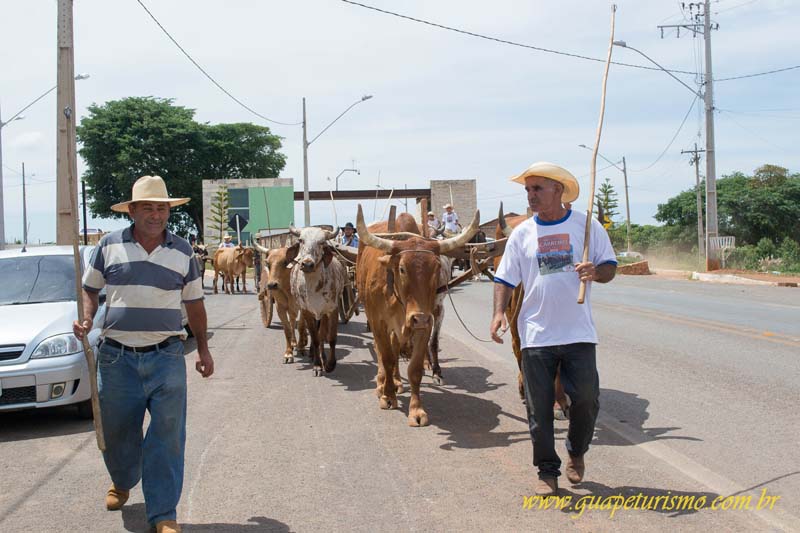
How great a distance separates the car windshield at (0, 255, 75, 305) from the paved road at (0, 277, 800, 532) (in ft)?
4.06

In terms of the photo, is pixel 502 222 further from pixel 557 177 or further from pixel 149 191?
pixel 149 191

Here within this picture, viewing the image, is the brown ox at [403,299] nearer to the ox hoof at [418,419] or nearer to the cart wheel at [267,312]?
the ox hoof at [418,419]

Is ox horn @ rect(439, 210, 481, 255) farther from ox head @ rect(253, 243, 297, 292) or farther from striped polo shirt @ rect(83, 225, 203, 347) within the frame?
ox head @ rect(253, 243, 297, 292)

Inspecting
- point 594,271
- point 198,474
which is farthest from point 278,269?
point 594,271

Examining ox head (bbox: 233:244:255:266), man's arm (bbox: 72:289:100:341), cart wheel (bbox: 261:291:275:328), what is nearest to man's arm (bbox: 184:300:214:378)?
man's arm (bbox: 72:289:100:341)

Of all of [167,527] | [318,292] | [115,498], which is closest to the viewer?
[167,527]

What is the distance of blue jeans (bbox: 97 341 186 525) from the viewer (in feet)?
15.6

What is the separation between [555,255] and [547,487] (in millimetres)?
1559

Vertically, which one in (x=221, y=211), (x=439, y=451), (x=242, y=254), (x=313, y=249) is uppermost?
(x=221, y=211)

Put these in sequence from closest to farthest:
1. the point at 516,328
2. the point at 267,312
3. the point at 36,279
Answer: the point at 516,328 → the point at 36,279 → the point at 267,312

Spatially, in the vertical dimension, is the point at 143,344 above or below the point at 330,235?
below

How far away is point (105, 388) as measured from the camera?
4922mm

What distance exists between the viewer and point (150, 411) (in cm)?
495

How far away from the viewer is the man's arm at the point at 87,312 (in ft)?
15.8
